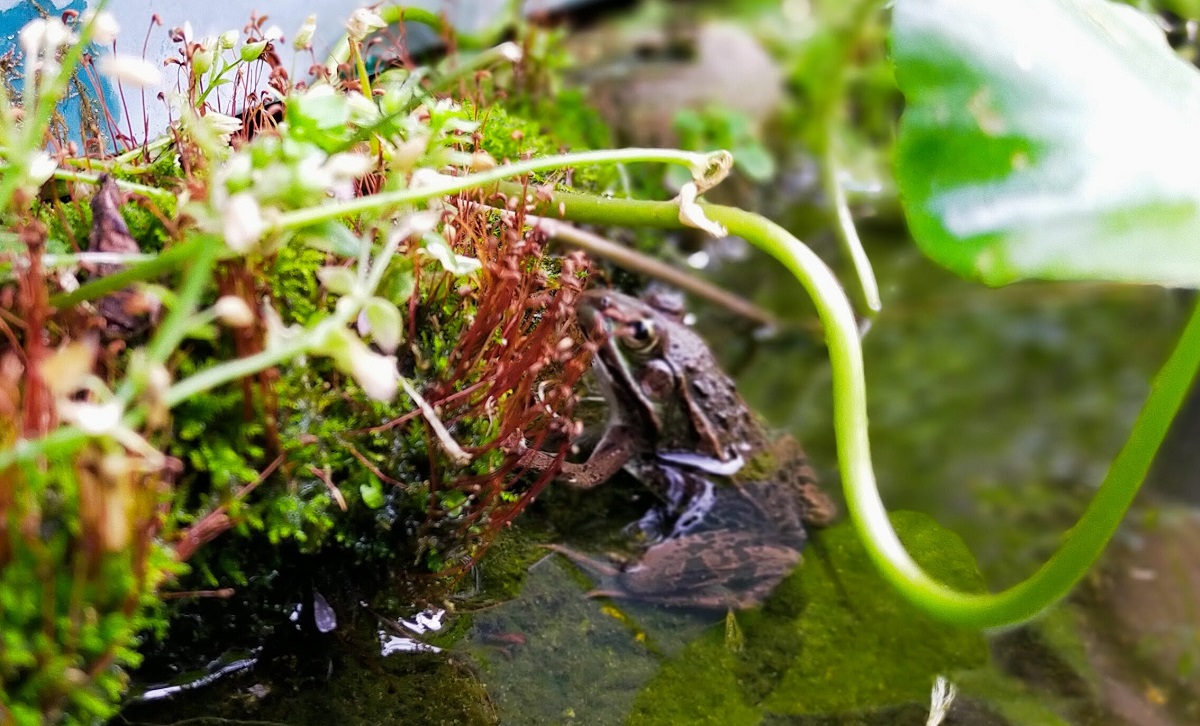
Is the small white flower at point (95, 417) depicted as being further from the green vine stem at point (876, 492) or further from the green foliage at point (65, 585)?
the green vine stem at point (876, 492)

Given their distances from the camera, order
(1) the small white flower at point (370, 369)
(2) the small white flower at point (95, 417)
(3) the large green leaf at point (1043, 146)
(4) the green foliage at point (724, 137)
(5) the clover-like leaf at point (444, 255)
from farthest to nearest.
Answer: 1. (4) the green foliage at point (724, 137)
2. (5) the clover-like leaf at point (444, 255)
3. (3) the large green leaf at point (1043, 146)
4. (1) the small white flower at point (370, 369)
5. (2) the small white flower at point (95, 417)

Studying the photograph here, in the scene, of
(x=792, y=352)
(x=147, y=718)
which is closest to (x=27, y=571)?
(x=147, y=718)

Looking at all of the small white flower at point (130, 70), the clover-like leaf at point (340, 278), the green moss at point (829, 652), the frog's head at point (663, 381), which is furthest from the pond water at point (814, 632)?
the small white flower at point (130, 70)

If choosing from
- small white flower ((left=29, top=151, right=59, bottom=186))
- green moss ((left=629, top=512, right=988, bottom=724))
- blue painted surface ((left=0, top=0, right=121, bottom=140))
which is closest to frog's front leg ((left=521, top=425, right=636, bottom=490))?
green moss ((left=629, top=512, right=988, bottom=724))

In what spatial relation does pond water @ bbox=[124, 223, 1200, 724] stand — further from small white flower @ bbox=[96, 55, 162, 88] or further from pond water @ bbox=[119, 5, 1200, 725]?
small white flower @ bbox=[96, 55, 162, 88]

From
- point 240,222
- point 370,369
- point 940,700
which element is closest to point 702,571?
point 940,700
